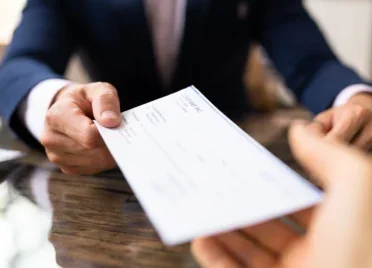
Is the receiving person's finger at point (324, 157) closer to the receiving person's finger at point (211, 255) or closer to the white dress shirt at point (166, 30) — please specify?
the receiving person's finger at point (211, 255)

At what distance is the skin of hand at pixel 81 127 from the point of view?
0.43m

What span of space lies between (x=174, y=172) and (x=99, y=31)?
15.7 inches

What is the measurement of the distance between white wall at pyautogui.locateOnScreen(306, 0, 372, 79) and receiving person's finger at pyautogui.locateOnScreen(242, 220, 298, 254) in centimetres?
129

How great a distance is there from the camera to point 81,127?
1.41 ft

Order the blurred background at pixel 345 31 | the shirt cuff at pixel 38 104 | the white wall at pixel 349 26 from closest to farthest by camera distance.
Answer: the shirt cuff at pixel 38 104
the blurred background at pixel 345 31
the white wall at pixel 349 26

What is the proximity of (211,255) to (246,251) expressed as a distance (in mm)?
30

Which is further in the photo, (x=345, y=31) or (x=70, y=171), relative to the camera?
(x=345, y=31)

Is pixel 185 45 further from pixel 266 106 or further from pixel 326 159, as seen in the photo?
pixel 266 106

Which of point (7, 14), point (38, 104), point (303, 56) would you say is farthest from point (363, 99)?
point (7, 14)

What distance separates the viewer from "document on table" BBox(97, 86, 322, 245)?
287 mm

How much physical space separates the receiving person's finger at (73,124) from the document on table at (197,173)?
29 millimetres

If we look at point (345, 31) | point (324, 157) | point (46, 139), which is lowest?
point (345, 31)

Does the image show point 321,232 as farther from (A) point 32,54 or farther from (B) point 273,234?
(A) point 32,54

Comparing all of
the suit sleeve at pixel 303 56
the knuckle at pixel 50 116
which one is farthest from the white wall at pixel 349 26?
the knuckle at pixel 50 116
